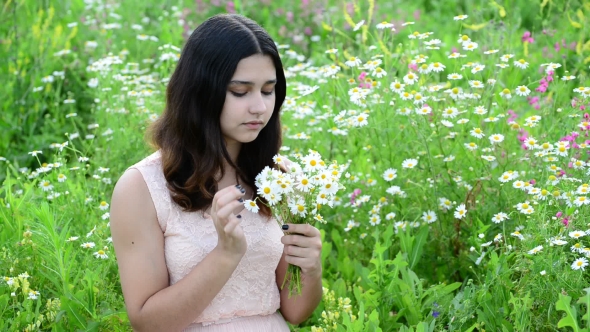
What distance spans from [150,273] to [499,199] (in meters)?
1.41

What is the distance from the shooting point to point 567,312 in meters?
1.96

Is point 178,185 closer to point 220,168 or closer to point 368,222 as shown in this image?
point 220,168

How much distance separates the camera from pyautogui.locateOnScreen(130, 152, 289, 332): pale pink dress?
2.15m

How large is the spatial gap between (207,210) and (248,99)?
334mm

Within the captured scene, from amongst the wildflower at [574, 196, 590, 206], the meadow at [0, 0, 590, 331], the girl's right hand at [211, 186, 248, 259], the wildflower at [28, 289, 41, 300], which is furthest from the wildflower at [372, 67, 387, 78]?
Answer: the wildflower at [28, 289, 41, 300]

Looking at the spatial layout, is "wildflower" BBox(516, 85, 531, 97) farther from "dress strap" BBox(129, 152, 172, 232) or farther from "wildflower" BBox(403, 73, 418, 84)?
"dress strap" BBox(129, 152, 172, 232)

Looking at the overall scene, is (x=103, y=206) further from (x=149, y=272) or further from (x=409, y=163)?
(x=409, y=163)

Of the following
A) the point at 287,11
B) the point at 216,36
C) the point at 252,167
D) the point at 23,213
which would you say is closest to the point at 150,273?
the point at 252,167

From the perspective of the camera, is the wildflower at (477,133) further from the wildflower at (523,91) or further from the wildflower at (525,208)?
the wildflower at (525,208)

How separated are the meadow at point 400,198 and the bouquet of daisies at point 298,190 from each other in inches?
6.4

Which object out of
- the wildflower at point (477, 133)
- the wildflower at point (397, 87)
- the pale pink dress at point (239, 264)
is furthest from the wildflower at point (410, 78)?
the pale pink dress at point (239, 264)

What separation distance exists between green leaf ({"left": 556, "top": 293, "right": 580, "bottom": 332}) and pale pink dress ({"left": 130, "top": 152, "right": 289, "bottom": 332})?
74cm

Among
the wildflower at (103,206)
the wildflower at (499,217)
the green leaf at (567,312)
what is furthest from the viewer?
the wildflower at (103,206)

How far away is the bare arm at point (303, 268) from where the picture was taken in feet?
6.75
